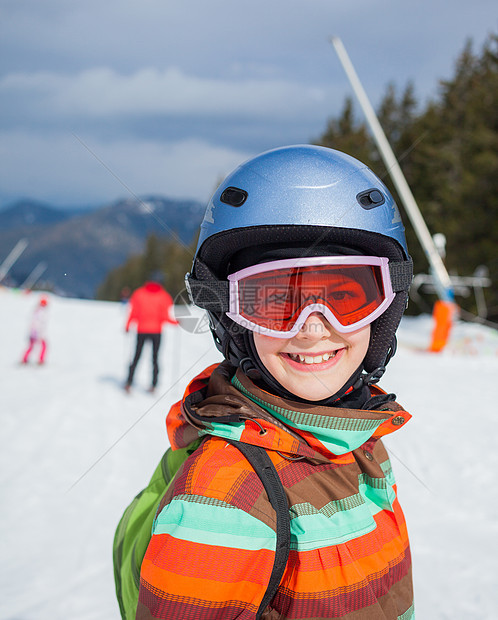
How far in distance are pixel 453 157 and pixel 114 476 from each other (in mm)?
30567

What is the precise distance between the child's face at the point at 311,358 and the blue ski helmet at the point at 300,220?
17 centimetres

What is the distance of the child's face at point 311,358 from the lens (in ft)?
5.47

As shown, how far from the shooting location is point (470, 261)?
83.9 feet

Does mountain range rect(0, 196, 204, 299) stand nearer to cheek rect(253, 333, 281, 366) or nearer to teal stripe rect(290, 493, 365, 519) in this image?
cheek rect(253, 333, 281, 366)

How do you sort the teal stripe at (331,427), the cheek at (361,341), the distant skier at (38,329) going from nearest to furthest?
the teal stripe at (331,427) → the cheek at (361,341) → the distant skier at (38,329)

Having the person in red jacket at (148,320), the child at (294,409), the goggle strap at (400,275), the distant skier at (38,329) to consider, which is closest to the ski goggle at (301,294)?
the child at (294,409)

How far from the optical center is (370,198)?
73.7 inches

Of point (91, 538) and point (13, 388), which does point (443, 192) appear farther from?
point (91, 538)

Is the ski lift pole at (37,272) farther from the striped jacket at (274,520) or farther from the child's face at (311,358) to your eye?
the striped jacket at (274,520)

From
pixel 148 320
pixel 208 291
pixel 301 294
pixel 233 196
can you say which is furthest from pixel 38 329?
pixel 301 294

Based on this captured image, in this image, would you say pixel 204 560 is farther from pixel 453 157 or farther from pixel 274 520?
pixel 453 157

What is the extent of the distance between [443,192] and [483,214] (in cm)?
496

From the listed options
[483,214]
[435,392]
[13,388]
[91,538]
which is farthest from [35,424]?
[483,214]

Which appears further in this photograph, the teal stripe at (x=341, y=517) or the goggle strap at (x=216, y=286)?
the goggle strap at (x=216, y=286)
